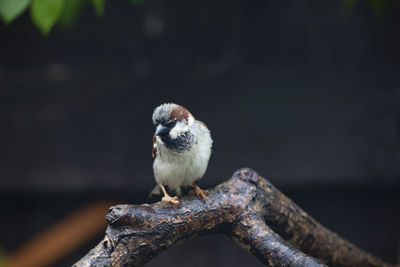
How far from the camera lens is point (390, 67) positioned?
2.49 metres

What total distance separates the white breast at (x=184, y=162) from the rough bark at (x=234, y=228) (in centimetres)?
17

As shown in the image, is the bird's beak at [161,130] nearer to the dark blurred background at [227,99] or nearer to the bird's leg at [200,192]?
the bird's leg at [200,192]

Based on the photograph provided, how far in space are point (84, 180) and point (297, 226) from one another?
1.26m

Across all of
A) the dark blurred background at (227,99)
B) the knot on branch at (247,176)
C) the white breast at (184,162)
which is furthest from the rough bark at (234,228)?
the dark blurred background at (227,99)

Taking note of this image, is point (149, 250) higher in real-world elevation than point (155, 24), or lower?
lower

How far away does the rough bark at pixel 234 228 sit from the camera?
4.44 feet

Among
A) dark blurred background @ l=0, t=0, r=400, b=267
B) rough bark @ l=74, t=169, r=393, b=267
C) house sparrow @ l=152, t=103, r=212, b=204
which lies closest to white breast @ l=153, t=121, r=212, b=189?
house sparrow @ l=152, t=103, r=212, b=204

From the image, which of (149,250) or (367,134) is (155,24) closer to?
(367,134)

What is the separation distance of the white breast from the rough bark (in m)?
0.17

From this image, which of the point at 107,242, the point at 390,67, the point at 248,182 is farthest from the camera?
the point at 390,67

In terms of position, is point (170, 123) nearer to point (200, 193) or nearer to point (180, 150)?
point (180, 150)

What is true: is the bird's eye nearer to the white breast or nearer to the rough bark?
the white breast

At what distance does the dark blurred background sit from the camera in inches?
98.5

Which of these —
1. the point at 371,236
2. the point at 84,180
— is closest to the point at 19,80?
the point at 84,180
